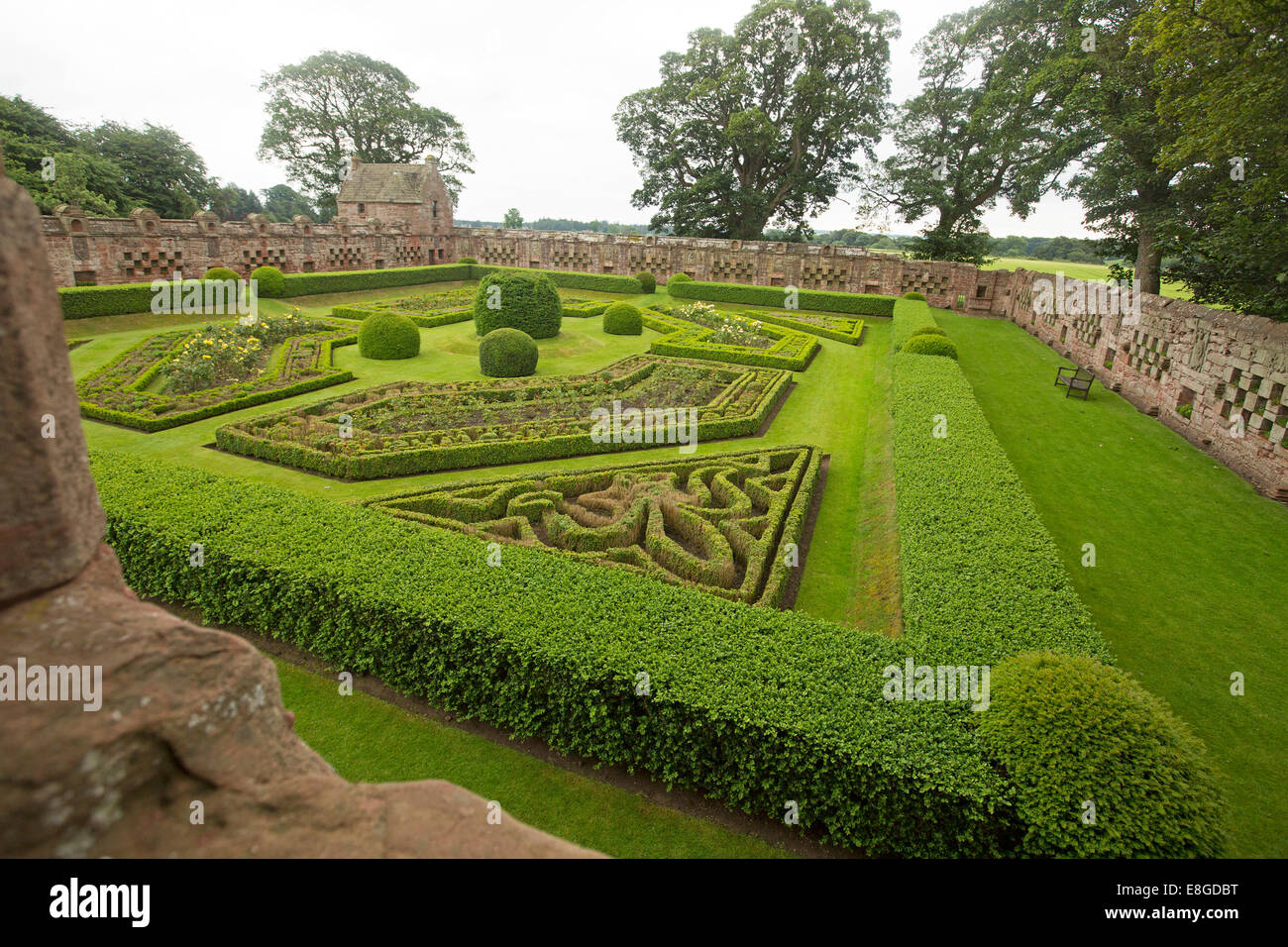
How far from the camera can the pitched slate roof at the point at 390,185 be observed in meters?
37.2

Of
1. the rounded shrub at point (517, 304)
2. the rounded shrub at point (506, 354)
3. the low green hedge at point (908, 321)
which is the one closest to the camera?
the rounded shrub at point (506, 354)

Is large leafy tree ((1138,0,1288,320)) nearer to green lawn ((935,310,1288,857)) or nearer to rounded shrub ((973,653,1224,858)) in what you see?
green lawn ((935,310,1288,857))

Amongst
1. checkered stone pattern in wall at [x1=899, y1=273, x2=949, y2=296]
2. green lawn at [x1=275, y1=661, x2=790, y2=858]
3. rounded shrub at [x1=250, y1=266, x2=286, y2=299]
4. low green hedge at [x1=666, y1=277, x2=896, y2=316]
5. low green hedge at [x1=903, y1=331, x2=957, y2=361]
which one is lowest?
green lawn at [x1=275, y1=661, x2=790, y2=858]

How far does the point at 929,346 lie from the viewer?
1616 cm

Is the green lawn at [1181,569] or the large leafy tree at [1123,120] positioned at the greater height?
the large leafy tree at [1123,120]

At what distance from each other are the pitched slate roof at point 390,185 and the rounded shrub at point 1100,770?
1626 inches

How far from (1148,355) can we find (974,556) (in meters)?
13.6

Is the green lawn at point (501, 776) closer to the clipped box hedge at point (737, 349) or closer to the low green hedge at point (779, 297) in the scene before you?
the clipped box hedge at point (737, 349)

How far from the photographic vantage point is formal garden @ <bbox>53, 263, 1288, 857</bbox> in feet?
13.4

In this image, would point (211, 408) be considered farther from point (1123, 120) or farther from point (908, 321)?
point (1123, 120)

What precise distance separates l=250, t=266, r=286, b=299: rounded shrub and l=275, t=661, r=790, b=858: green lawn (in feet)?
78.1

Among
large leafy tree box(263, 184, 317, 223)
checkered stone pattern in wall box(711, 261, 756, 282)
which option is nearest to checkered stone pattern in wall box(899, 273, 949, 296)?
checkered stone pattern in wall box(711, 261, 756, 282)

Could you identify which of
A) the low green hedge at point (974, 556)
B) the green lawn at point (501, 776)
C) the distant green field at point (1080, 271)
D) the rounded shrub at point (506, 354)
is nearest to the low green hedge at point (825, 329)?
the distant green field at point (1080, 271)

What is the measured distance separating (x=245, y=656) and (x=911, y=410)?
11088mm
